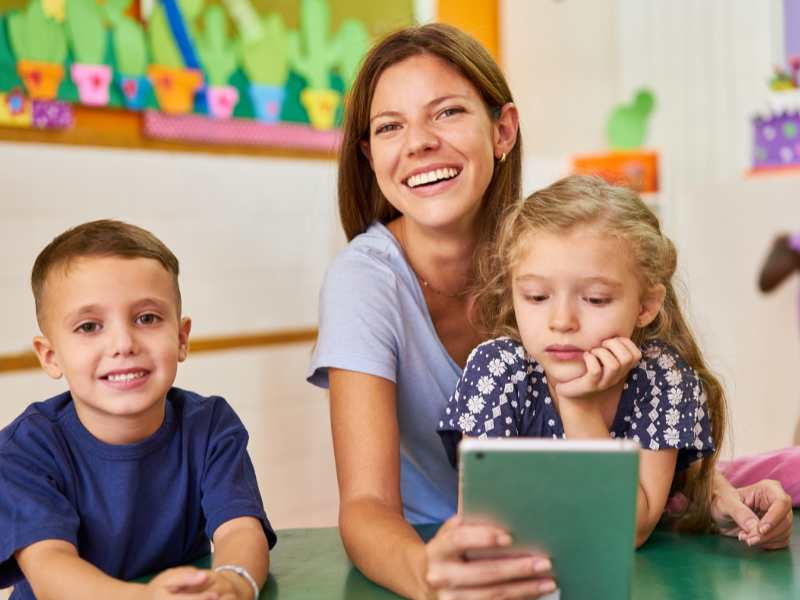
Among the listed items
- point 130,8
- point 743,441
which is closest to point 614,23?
point 743,441

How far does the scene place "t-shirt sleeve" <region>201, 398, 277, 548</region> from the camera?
1212 mm

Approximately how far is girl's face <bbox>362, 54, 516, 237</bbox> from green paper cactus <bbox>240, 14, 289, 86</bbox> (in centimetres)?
185

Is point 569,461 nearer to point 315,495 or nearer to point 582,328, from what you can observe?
point 582,328

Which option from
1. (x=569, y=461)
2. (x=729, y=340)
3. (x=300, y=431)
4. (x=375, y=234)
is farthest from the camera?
(x=729, y=340)

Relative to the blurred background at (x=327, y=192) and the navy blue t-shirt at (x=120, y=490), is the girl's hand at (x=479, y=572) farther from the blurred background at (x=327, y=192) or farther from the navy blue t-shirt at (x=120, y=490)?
the blurred background at (x=327, y=192)

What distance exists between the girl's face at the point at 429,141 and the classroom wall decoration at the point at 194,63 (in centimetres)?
104

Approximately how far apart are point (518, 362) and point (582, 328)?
108 mm

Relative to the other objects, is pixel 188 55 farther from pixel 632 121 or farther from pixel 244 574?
pixel 244 574

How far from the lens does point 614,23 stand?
166 inches

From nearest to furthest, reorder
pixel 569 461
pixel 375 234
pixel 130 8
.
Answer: pixel 569 461
pixel 375 234
pixel 130 8

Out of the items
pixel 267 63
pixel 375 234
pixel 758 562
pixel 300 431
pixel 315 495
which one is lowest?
pixel 315 495

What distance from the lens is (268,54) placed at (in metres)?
3.43

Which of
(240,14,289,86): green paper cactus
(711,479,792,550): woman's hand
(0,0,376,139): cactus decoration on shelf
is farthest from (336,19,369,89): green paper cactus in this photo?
(711,479,792,550): woman's hand

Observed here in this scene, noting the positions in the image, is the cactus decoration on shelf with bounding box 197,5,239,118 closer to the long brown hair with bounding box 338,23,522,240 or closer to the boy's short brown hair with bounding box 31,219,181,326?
the long brown hair with bounding box 338,23,522,240
